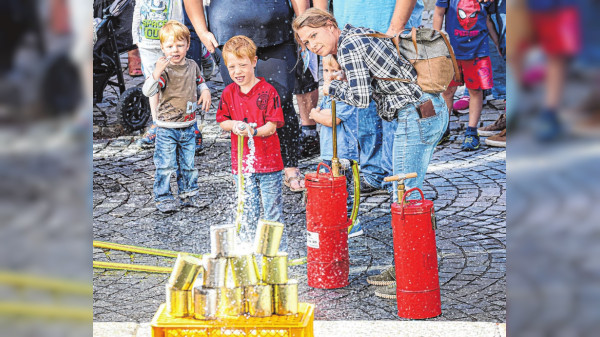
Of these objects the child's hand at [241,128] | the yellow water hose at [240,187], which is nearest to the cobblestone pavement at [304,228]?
the yellow water hose at [240,187]

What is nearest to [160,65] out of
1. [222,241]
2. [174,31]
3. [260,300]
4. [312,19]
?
[174,31]

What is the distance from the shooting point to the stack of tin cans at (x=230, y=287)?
402 centimetres

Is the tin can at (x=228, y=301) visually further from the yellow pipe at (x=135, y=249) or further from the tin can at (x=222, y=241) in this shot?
the yellow pipe at (x=135, y=249)

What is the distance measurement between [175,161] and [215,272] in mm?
3104

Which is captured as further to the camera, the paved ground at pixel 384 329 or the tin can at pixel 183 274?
the paved ground at pixel 384 329

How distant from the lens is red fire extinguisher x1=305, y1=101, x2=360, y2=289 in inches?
216

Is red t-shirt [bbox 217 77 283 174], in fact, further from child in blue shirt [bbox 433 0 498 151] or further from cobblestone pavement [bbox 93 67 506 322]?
child in blue shirt [bbox 433 0 498 151]

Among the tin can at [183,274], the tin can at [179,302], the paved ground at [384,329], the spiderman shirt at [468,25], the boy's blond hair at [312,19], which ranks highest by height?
the spiderman shirt at [468,25]

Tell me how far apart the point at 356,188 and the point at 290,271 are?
0.81m
